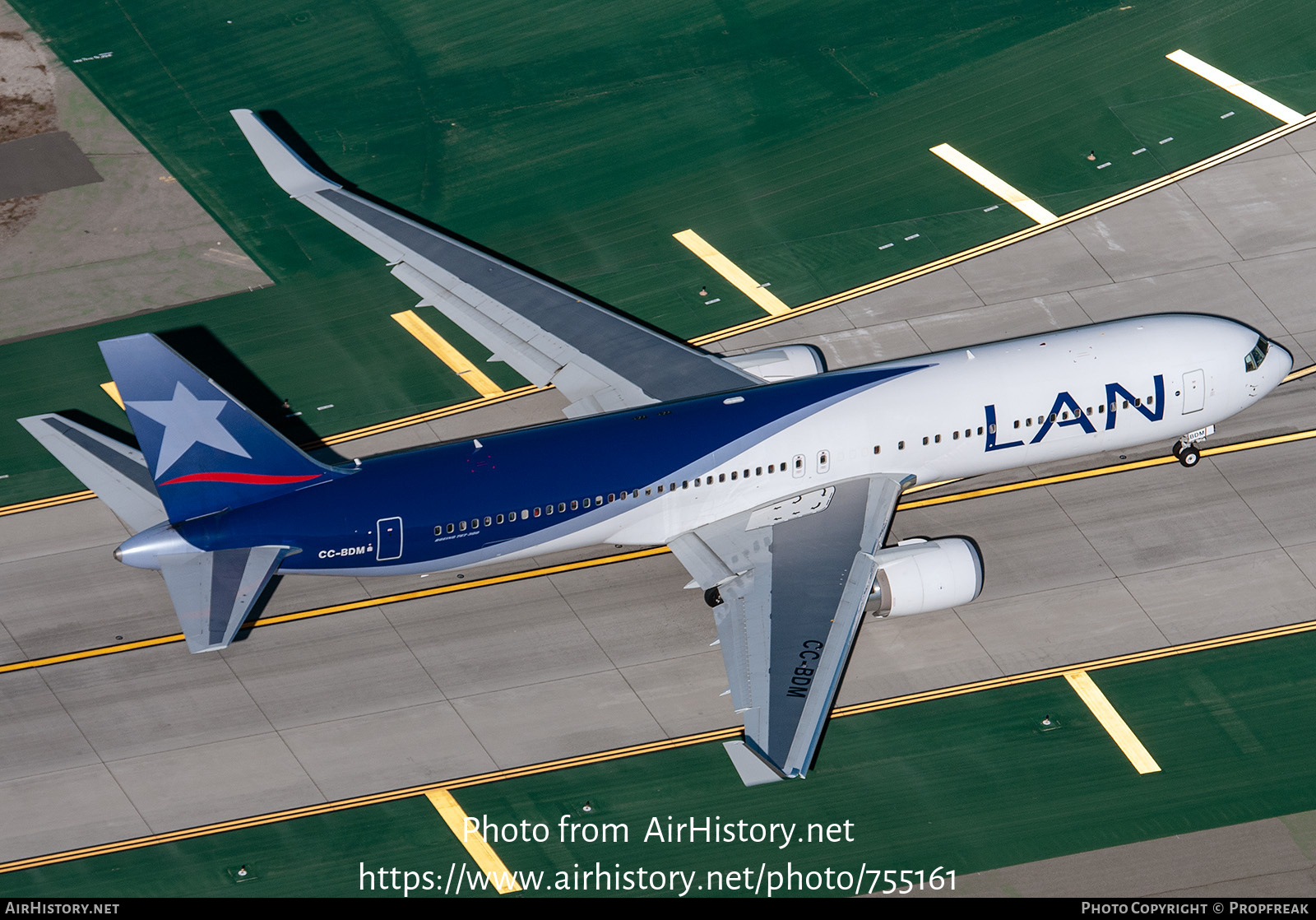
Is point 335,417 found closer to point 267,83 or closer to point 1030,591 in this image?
point 267,83

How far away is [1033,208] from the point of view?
50.3 m

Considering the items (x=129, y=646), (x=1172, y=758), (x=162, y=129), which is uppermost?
(x=162, y=129)

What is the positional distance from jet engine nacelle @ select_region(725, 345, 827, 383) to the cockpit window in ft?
42.2

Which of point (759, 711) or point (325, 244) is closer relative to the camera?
point (759, 711)

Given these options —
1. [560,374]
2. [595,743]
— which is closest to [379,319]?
[560,374]

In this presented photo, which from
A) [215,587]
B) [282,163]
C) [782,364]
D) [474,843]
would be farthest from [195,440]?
[782,364]

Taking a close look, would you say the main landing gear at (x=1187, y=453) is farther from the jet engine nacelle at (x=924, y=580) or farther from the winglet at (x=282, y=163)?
the winglet at (x=282, y=163)

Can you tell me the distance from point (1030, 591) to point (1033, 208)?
17.3m

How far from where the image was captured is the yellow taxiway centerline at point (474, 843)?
114 feet

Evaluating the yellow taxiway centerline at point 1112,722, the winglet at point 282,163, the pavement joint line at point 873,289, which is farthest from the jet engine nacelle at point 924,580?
the winglet at point 282,163

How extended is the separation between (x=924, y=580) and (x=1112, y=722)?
638 centimetres

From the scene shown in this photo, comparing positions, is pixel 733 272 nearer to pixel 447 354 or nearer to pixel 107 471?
pixel 447 354

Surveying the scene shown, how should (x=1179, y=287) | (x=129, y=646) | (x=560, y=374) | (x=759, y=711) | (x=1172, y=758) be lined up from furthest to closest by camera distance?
(x=1179, y=287) < (x=560, y=374) < (x=129, y=646) < (x=1172, y=758) < (x=759, y=711)

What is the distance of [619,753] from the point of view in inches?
1453
